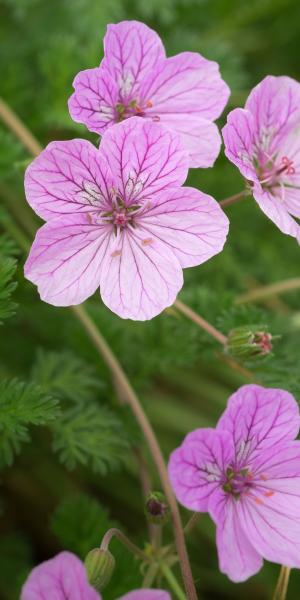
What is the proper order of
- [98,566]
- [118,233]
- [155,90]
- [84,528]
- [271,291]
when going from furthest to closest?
1. [271,291]
2. [84,528]
3. [155,90]
4. [118,233]
5. [98,566]

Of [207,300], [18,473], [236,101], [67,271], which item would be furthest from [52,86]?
[18,473]


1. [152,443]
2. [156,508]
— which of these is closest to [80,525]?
[152,443]

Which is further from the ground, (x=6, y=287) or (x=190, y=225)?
(x=6, y=287)

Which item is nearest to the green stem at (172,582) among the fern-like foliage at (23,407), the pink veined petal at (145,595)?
the pink veined petal at (145,595)

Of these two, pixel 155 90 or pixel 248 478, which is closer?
pixel 248 478

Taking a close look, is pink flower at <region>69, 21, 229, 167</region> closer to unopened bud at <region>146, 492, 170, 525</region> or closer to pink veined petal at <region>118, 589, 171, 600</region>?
unopened bud at <region>146, 492, 170, 525</region>

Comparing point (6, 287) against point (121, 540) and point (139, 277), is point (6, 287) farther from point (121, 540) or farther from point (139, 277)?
point (121, 540)

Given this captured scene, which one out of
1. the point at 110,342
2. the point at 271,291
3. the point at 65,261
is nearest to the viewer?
the point at 65,261

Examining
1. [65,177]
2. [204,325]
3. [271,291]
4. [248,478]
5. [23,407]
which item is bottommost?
[271,291]
